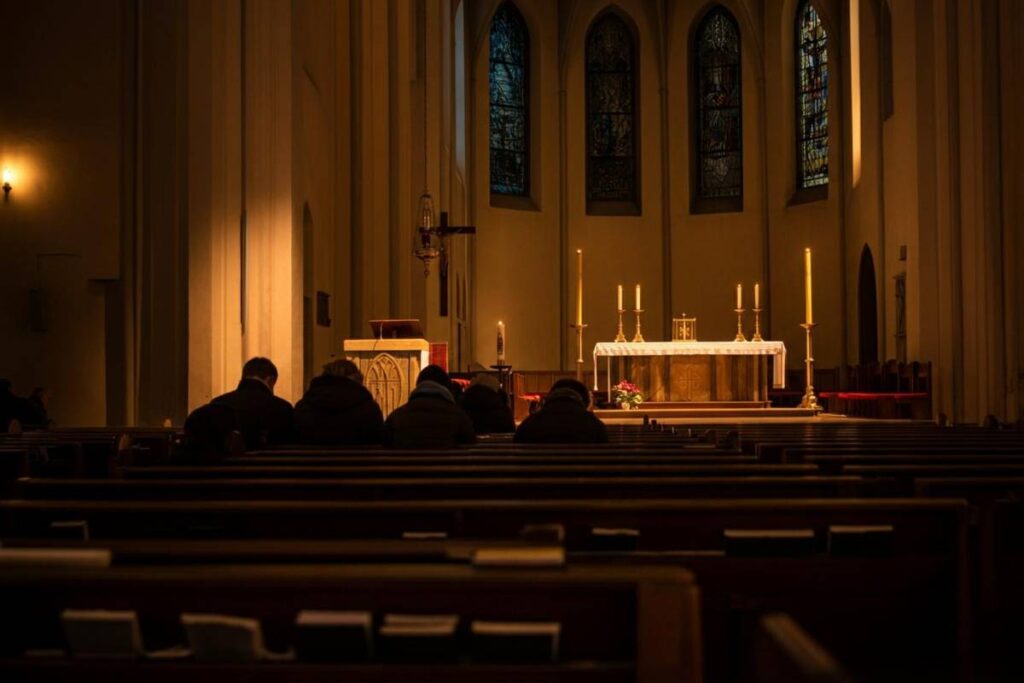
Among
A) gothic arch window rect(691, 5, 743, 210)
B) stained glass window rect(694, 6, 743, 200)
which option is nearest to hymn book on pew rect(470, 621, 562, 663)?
gothic arch window rect(691, 5, 743, 210)

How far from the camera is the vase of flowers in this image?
51.2 ft

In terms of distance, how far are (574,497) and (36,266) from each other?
8.93 m

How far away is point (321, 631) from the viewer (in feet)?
6.36

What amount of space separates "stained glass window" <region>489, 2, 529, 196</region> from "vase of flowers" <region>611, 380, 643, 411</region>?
9.47 m

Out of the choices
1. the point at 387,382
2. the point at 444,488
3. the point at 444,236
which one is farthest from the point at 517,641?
the point at 444,236

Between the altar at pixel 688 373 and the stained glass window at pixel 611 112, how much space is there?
9.32m

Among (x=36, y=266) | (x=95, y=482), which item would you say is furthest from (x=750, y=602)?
(x=36, y=266)

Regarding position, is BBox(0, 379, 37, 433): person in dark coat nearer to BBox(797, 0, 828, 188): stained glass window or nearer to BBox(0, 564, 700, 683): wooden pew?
BBox(0, 564, 700, 683): wooden pew

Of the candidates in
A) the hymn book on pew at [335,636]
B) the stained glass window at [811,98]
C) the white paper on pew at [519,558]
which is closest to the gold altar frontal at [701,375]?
the stained glass window at [811,98]

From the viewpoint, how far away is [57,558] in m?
2.06

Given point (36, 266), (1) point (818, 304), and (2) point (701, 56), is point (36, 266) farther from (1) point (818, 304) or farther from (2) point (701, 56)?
(2) point (701, 56)

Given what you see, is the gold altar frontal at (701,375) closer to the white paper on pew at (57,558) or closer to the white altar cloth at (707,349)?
the white altar cloth at (707,349)

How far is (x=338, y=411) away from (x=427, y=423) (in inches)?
27.2

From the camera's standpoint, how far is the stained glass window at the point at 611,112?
25.4 meters
